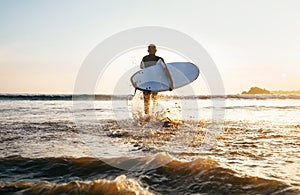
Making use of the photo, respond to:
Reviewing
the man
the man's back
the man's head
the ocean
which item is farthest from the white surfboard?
the ocean

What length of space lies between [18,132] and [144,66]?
5.21m

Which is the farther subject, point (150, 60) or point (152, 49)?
point (152, 49)

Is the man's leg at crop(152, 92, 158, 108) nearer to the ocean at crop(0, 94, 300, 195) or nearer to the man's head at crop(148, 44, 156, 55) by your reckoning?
the man's head at crop(148, 44, 156, 55)

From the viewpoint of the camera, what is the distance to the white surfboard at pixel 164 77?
10555 millimetres

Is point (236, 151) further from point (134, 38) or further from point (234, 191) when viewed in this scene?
point (134, 38)

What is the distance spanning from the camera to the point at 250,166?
4520 mm

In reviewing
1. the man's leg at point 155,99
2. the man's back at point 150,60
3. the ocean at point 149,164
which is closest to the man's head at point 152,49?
the man's back at point 150,60

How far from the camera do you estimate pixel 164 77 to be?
1070 centimetres

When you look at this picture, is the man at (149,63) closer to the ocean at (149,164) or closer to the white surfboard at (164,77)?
the white surfboard at (164,77)

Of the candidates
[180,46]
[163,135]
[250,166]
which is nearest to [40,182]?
[250,166]

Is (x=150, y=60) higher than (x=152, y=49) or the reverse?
the reverse

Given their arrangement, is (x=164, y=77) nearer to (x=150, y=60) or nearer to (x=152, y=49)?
(x=150, y=60)

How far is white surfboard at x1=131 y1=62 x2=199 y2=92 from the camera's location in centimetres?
1055

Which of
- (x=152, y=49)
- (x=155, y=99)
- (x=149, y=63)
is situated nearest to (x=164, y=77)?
(x=155, y=99)
